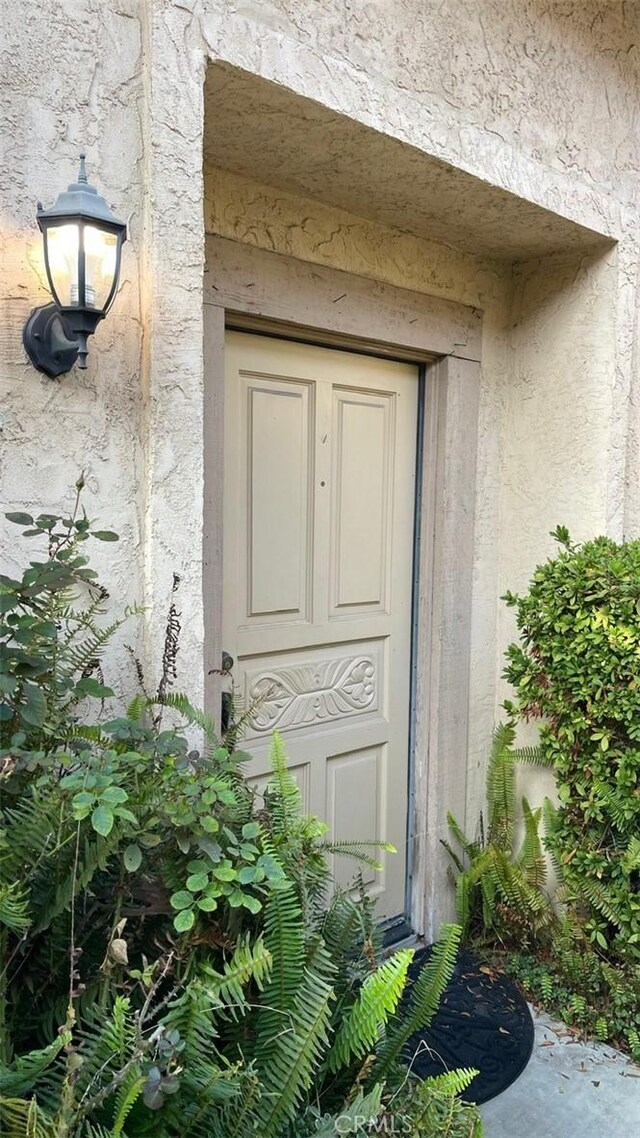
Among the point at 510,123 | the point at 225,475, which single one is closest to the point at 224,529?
the point at 225,475

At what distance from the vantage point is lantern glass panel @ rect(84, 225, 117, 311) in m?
1.58

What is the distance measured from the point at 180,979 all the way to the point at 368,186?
2388mm

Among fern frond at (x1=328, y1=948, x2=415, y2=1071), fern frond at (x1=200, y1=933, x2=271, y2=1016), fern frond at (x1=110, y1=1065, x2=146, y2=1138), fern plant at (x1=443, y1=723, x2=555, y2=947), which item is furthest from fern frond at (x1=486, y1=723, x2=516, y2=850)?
fern frond at (x1=110, y1=1065, x2=146, y2=1138)

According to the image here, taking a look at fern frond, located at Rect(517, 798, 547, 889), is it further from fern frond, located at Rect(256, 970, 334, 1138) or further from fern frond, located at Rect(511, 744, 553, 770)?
fern frond, located at Rect(256, 970, 334, 1138)

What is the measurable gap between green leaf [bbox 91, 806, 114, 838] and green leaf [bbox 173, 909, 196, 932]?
0.68ft

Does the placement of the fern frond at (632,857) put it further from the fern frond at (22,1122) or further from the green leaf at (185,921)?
the fern frond at (22,1122)

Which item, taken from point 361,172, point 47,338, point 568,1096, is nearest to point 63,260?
point 47,338

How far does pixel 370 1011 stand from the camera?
1.51 metres

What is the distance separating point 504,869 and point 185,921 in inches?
86.0

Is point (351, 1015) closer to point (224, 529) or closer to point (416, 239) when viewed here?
point (224, 529)

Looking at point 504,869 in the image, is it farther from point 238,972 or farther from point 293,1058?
point 238,972

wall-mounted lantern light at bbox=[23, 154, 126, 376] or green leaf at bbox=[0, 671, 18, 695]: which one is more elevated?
wall-mounted lantern light at bbox=[23, 154, 126, 376]

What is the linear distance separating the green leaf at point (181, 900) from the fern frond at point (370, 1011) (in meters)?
0.42

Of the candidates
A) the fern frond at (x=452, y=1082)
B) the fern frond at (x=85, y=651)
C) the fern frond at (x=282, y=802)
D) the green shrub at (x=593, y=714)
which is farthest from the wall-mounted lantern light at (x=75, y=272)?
the green shrub at (x=593, y=714)
